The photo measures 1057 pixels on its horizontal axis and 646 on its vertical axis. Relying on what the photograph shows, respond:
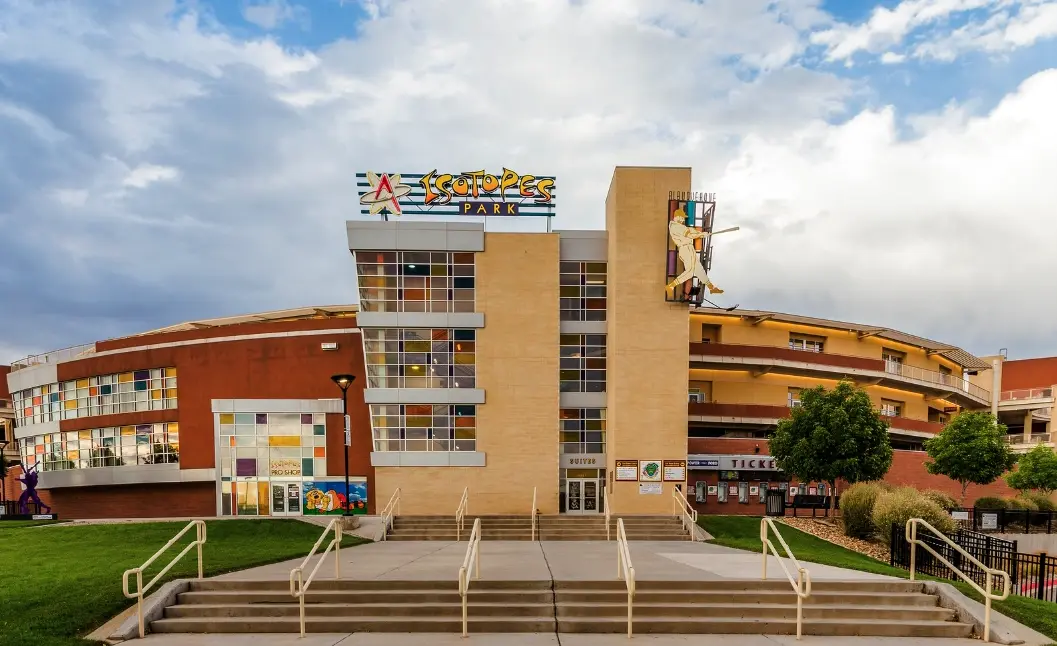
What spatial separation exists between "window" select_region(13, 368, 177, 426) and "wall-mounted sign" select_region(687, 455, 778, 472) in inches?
1114

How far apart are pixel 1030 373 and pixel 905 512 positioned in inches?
1944

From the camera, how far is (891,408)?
44031mm

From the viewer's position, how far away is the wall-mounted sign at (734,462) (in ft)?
114

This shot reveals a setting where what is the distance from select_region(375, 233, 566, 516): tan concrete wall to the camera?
30797 millimetres

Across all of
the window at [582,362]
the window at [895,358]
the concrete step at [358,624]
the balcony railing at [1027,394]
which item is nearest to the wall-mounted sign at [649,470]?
the window at [582,362]

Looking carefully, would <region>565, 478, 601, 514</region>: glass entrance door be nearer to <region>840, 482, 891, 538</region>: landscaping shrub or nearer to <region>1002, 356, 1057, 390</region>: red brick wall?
<region>840, 482, 891, 538</region>: landscaping shrub

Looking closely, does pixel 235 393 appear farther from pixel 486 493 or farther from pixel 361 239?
pixel 486 493

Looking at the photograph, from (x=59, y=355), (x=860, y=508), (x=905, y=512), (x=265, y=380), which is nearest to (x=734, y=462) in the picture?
(x=860, y=508)

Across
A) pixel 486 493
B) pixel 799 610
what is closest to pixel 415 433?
pixel 486 493

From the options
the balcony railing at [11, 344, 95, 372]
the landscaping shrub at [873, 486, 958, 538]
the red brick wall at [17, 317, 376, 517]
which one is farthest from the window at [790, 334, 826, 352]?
the balcony railing at [11, 344, 95, 372]

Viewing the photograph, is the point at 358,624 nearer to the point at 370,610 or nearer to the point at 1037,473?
the point at 370,610

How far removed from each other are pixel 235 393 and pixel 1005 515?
121ft

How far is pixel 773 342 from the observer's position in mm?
41500

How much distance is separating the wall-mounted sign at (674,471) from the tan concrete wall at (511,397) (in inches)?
206
